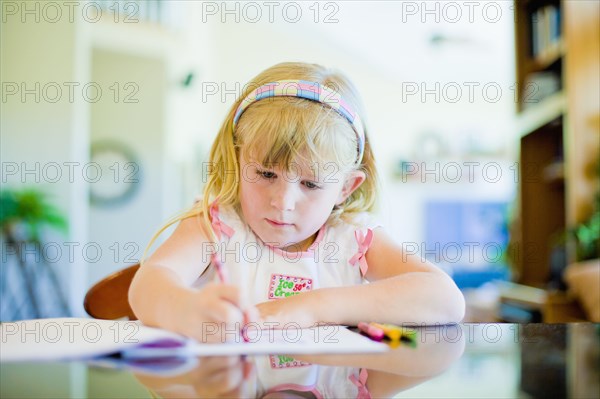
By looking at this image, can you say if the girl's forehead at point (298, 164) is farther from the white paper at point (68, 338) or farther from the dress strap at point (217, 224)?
the white paper at point (68, 338)

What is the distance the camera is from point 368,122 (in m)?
2.53

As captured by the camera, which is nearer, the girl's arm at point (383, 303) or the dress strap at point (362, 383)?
the dress strap at point (362, 383)

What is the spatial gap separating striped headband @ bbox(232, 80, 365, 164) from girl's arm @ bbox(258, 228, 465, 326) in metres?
0.32

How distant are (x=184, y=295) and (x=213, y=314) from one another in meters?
0.08

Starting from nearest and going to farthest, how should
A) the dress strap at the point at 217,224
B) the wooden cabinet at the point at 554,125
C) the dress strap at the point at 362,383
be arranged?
1. the dress strap at the point at 362,383
2. the dress strap at the point at 217,224
3. the wooden cabinet at the point at 554,125

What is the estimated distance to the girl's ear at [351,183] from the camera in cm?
113

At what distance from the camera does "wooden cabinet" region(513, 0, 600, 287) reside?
272 centimetres

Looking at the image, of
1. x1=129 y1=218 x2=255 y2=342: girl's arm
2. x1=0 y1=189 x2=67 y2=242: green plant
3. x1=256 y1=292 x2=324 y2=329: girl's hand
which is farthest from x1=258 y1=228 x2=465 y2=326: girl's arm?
x1=0 y1=189 x2=67 y2=242: green plant

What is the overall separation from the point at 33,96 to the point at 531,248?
326 cm

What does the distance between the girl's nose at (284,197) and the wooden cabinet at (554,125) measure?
215 centimetres

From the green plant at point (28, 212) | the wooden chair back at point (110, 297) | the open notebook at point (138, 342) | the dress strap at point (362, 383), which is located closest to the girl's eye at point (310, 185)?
the open notebook at point (138, 342)

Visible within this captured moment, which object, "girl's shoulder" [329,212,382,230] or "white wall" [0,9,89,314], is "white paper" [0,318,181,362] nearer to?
"girl's shoulder" [329,212,382,230]

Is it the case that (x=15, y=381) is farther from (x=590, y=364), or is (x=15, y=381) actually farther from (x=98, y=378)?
(x=590, y=364)

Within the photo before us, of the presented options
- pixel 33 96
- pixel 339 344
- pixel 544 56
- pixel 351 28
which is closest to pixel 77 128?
pixel 33 96
